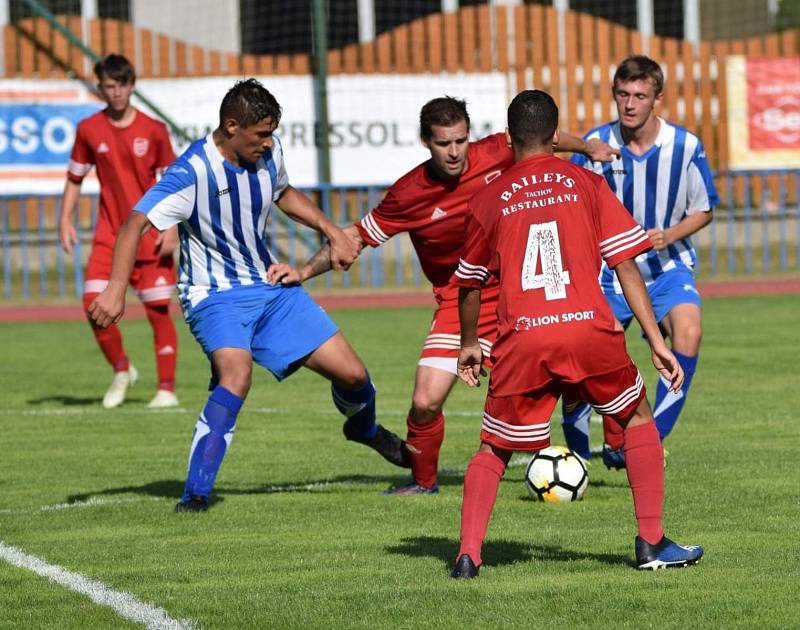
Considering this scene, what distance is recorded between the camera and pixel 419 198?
7.79 m

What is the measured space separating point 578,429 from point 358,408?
1.18 m

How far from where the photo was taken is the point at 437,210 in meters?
7.77

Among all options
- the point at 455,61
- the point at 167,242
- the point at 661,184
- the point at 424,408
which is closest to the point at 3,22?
the point at 455,61

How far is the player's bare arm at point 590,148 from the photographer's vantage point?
777 cm

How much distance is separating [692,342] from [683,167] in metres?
0.95

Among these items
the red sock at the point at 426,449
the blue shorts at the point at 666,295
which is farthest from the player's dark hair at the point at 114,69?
the red sock at the point at 426,449

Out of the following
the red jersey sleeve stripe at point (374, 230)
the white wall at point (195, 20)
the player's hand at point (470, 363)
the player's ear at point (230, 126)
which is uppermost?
the white wall at point (195, 20)

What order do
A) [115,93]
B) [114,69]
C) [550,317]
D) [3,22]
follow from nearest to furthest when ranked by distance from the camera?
[550,317], [114,69], [115,93], [3,22]

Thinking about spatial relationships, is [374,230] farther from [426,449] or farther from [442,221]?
[426,449]

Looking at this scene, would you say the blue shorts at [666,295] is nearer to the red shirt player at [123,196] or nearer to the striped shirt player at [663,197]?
the striped shirt player at [663,197]

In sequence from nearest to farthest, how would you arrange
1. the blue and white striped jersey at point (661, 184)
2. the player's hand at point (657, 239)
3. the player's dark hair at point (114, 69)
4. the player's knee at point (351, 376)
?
the player's knee at point (351, 376)
the player's hand at point (657, 239)
the blue and white striped jersey at point (661, 184)
the player's dark hair at point (114, 69)

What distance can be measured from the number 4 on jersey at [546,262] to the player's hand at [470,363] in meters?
0.40

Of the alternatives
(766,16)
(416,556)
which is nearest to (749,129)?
(766,16)

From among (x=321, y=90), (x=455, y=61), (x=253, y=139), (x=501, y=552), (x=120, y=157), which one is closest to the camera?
(x=501, y=552)
